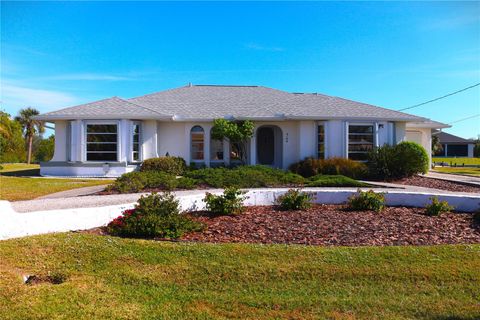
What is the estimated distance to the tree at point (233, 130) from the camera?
20.5 metres

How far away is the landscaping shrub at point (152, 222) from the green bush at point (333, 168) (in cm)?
1219

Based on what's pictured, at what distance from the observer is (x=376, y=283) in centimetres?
530

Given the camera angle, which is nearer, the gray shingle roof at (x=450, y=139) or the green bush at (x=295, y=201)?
the green bush at (x=295, y=201)

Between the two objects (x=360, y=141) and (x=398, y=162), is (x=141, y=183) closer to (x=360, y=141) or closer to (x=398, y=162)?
(x=398, y=162)

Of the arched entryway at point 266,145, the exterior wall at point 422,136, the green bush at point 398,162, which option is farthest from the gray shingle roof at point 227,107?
the exterior wall at point 422,136

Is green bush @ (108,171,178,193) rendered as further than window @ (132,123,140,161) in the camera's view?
No

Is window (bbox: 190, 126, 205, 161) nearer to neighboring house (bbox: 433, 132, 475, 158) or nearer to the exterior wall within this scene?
the exterior wall

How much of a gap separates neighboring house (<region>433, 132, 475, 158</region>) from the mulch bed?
170 feet

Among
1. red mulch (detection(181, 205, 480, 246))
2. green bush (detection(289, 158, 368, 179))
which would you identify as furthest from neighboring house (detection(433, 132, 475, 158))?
red mulch (detection(181, 205, 480, 246))

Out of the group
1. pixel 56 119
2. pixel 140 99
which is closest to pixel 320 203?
pixel 56 119

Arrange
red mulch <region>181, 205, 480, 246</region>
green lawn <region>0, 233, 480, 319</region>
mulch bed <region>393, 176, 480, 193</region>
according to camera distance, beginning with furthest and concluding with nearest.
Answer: mulch bed <region>393, 176, 480, 193</region> → red mulch <region>181, 205, 480, 246</region> → green lawn <region>0, 233, 480, 319</region>

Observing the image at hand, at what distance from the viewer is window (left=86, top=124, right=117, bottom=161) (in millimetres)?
20344

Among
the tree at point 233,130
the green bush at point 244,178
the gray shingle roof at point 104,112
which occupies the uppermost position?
the gray shingle roof at point 104,112

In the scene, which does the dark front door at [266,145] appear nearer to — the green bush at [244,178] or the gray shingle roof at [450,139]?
the green bush at [244,178]
